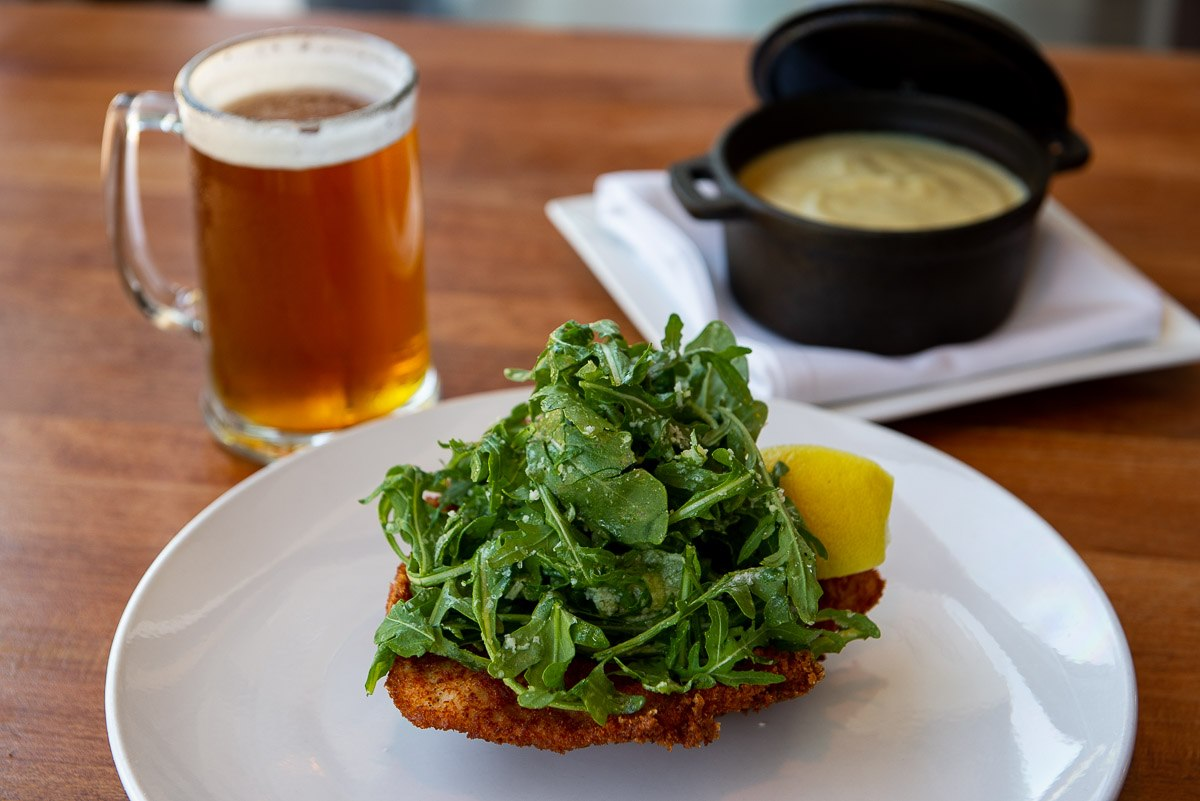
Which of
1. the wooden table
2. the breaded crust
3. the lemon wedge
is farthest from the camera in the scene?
the wooden table

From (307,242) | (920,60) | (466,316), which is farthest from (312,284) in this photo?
(920,60)

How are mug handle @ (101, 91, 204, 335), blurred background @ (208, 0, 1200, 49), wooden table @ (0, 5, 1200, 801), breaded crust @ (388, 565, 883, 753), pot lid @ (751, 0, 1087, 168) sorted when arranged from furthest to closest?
blurred background @ (208, 0, 1200, 49) < pot lid @ (751, 0, 1087, 168) < mug handle @ (101, 91, 204, 335) < wooden table @ (0, 5, 1200, 801) < breaded crust @ (388, 565, 883, 753)

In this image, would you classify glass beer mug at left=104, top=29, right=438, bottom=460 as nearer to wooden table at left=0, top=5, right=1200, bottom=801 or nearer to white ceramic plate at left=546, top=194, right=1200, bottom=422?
wooden table at left=0, top=5, right=1200, bottom=801

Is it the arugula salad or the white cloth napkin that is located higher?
the arugula salad

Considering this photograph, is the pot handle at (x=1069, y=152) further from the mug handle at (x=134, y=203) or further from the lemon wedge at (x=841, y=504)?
the mug handle at (x=134, y=203)

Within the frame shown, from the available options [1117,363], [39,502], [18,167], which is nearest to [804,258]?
[1117,363]

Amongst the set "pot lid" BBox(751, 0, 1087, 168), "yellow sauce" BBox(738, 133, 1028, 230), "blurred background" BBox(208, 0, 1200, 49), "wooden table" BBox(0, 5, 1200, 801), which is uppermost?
"pot lid" BBox(751, 0, 1087, 168)

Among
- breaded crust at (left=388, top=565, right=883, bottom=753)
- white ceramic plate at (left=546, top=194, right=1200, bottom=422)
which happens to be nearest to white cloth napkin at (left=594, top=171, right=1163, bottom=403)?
white ceramic plate at (left=546, top=194, right=1200, bottom=422)

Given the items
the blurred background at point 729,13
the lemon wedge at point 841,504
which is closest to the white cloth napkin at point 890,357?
the lemon wedge at point 841,504
